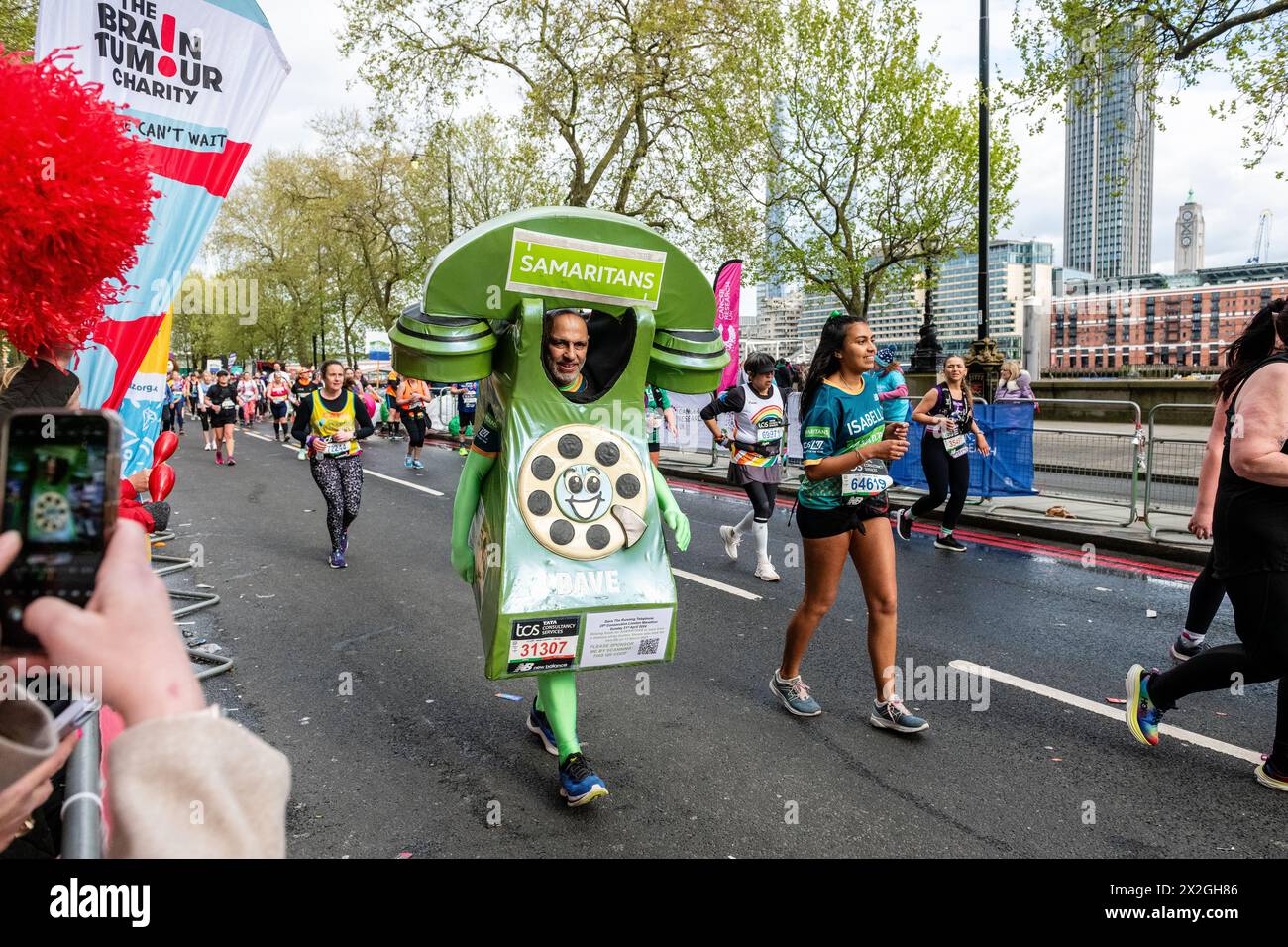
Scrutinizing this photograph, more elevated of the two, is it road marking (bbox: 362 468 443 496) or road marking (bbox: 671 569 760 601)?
road marking (bbox: 362 468 443 496)

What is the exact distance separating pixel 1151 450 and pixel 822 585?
272 inches

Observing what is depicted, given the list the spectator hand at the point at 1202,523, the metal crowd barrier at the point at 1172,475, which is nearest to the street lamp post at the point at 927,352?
the metal crowd barrier at the point at 1172,475

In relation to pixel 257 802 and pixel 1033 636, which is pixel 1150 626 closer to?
pixel 1033 636

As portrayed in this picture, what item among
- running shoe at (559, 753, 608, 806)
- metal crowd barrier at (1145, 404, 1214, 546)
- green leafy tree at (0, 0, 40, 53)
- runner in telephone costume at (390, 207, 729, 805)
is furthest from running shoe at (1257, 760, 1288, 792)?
green leafy tree at (0, 0, 40, 53)

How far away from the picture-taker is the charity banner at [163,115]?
13.8ft

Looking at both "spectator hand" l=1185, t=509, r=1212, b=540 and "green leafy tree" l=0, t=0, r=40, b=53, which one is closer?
"spectator hand" l=1185, t=509, r=1212, b=540

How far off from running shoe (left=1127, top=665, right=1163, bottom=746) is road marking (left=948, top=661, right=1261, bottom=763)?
0.34m

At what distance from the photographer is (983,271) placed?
14.8m

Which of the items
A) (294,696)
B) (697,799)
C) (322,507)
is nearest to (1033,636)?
(697,799)

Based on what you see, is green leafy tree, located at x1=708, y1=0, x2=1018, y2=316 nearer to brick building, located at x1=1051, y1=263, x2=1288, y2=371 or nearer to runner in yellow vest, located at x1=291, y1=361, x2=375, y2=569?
runner in yellow vest, located at x1=291, y1=361, x2=375, y2=569

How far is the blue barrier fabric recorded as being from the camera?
10.6 meters

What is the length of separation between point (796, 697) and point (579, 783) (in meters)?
1.49

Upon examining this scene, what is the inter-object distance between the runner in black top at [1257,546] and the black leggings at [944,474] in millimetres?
4781

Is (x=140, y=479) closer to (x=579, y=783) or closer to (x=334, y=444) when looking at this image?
(x=579, y=783)
